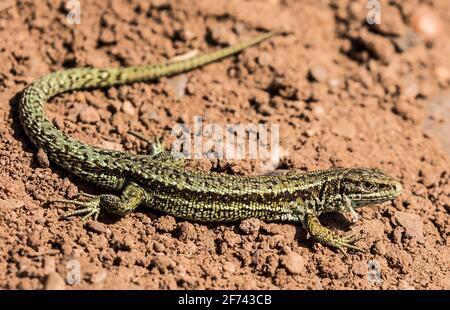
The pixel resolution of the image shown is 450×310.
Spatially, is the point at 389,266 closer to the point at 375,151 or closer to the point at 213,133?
the point at 375,151

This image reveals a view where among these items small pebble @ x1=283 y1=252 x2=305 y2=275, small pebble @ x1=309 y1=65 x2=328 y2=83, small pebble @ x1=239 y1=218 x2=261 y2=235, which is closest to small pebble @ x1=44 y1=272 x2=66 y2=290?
small pebble @ x1=239 y1=218 x2=261 y2=235

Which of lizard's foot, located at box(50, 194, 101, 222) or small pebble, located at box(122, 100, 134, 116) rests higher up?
small pebble, located at box(122, 100, 134, 116)

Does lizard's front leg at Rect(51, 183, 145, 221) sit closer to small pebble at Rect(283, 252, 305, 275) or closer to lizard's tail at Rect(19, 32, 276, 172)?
lizard's tail at Rect(19, 32, 276, 172)

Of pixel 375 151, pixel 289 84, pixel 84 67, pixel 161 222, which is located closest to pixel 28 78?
pixel 84 67

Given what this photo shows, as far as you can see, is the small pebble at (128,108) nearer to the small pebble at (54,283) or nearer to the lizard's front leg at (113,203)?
the lizard's front leg at (113,203)

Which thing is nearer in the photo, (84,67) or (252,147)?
(252,147)

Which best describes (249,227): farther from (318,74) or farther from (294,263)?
(318,74)

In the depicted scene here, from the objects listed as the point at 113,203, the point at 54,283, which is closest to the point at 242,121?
the point at 113,203

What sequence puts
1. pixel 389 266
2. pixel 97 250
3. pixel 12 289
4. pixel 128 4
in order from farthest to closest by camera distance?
pixel 128 4 → pixel 389 266 → pixel 97 250 → pixel 12 289
